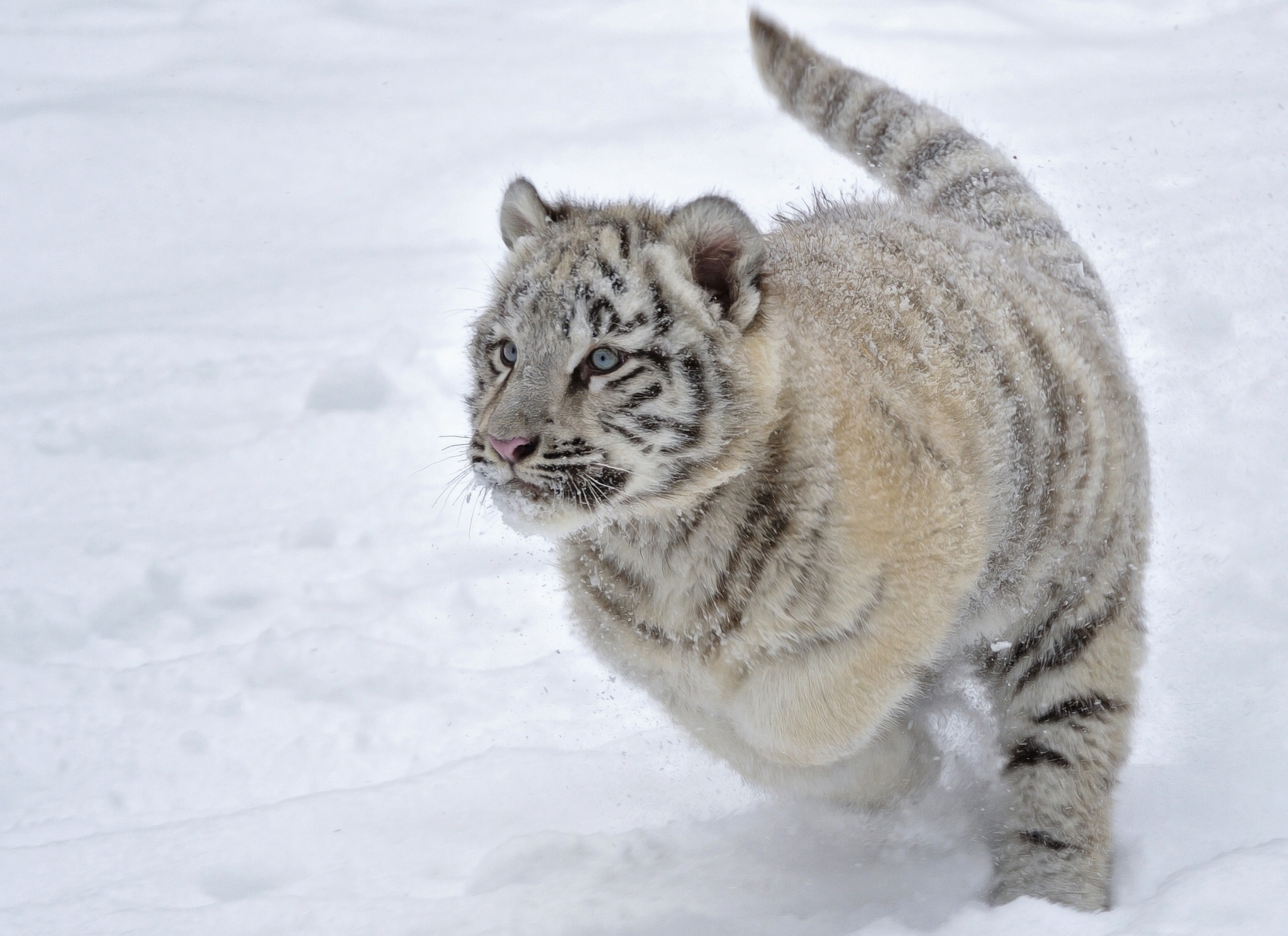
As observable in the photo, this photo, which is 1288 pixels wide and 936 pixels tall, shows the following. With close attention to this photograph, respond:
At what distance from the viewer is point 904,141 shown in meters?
4.71

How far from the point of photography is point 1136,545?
13.0 feet

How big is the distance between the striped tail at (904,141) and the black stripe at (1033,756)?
5.83 ft

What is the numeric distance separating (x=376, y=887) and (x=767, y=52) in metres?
3.59

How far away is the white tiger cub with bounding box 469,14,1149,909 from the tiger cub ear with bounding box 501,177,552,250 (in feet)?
0.04

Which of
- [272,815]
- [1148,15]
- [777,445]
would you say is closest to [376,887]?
[272,815]

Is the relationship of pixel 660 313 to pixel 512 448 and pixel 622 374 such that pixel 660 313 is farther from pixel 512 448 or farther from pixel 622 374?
pixel 512 448

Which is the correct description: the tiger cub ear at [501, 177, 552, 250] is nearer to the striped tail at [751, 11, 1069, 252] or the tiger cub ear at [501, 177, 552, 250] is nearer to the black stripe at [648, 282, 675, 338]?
the black stripe at [648, 282, 675, 338]

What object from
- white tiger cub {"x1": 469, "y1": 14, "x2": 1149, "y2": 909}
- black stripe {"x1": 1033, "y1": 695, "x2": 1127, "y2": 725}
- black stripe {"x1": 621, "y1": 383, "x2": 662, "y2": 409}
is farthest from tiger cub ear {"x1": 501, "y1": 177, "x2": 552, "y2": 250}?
black stripe {"x1": 1033, "y1": 695, "x2": 1127, "y2": 725}

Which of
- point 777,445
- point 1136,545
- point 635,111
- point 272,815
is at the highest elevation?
point 777,445

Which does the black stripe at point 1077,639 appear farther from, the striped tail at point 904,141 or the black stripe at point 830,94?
the black stripe at point 830,94

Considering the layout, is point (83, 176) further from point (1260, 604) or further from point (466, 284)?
point (1260, 604)

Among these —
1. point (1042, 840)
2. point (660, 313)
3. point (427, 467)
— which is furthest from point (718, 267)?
point (427, 467)

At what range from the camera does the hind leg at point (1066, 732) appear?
12.2ft

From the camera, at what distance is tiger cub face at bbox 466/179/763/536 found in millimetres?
2885
